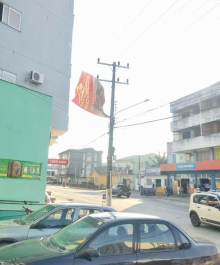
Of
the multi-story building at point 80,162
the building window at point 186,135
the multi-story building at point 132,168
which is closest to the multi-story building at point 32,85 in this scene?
the building window at point 186,135

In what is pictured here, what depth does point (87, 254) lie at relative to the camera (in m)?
3.54

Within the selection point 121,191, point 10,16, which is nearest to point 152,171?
point 121,191

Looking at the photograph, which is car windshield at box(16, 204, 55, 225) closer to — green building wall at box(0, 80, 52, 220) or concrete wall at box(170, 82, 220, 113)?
green building wall at box(0, 80, 52, 220)

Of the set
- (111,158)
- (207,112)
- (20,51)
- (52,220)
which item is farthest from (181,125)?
(52,220)

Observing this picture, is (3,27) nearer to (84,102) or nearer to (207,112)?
(84,102)

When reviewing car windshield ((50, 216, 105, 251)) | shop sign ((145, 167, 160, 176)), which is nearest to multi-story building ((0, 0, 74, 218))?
car windshield ((50, 216, 105, 251))

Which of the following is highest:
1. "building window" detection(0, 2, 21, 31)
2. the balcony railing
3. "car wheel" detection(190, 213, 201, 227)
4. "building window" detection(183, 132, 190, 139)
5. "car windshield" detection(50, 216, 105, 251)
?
"building window" detection(0, 2, 21, 31)

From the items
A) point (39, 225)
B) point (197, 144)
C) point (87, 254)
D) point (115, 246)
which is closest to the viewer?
point (87, 254)

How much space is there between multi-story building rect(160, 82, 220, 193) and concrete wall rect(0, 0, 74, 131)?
18029mm

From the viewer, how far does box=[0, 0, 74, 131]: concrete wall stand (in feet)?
44.1

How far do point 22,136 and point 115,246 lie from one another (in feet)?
27.7

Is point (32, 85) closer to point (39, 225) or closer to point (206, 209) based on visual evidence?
point (39, 225)

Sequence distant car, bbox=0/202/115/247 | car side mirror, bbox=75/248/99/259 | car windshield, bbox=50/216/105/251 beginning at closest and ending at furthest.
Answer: car side mirror, bbox=75/248/99/259, car windshield, bbox=50/216/105/251, distant car, bbox=0/202/115/247

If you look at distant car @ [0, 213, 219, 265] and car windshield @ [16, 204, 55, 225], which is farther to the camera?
car windshield @ [16, 204, 55, 225]
